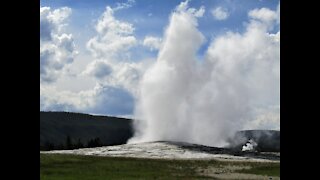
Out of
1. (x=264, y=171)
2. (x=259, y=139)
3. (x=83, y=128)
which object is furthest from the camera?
(x=83, y=128)

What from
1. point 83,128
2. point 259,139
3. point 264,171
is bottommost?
point 259,139

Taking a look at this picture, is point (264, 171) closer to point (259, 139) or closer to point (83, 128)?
point (259, 139)

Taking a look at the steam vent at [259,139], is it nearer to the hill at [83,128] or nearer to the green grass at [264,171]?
the hill at [83,128]

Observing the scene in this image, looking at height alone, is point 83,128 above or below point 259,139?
above

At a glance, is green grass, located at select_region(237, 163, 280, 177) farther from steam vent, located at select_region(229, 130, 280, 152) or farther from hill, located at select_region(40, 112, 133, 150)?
hill, located at select_region(40, 112, 133, 150)

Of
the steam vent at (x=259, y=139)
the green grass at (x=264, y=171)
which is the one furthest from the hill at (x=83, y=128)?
the green grass at (x=264, y=171)

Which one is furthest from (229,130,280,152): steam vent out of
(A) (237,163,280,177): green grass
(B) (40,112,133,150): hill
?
(A) (237,163,280,177): green grass

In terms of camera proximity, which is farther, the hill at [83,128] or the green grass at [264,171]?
the hill at [83,128]

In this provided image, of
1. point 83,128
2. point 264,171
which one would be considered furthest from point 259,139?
point 264,171

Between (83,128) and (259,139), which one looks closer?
(259,139)
